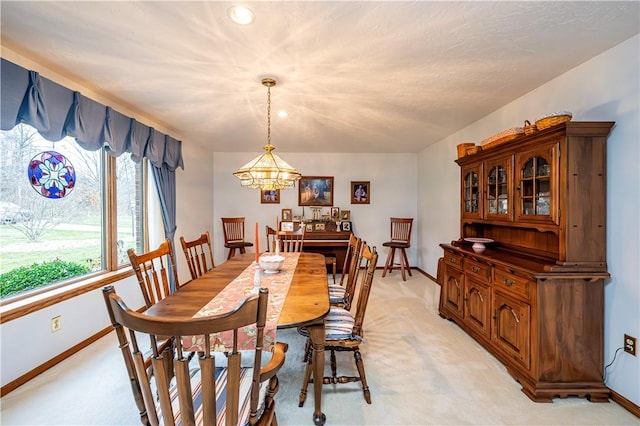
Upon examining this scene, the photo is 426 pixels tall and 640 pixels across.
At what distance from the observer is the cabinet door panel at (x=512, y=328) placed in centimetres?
205

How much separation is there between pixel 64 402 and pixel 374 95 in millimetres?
3384

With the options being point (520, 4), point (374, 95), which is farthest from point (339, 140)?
point (520, 4)

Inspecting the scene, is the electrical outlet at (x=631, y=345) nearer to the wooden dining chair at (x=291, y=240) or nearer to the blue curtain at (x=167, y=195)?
the wooden dining chair at (x=291, y=240)

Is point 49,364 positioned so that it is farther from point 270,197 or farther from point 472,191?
point 472,191

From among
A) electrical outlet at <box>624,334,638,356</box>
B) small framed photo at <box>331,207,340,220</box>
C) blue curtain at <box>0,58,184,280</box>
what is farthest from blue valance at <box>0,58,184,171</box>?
electrical outlet at <box>624,334,638,356</box>

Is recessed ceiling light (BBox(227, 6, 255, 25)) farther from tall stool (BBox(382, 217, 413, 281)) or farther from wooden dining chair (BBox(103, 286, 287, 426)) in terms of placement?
tall stool (BBox(382, 217, 413, 281))

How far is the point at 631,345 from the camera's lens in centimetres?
184

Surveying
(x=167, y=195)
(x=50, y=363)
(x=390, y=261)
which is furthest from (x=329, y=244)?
(x=50, y=363)

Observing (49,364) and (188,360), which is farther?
(49,364)

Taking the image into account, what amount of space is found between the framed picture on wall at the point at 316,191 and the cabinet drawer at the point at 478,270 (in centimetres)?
332

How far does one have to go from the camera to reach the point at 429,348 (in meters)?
2.62

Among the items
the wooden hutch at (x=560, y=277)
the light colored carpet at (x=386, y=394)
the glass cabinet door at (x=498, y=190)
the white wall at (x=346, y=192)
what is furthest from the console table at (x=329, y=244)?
the wooden hutch at (x=560, y=277)

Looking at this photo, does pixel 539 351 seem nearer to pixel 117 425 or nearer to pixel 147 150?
pixel 117 425

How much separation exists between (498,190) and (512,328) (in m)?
1.23
